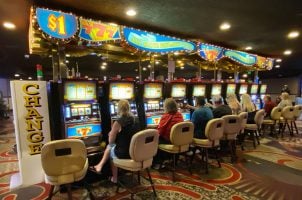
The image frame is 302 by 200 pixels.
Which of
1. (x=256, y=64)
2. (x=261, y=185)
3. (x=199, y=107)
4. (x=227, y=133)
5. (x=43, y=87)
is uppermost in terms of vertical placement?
(x=256, y=64)

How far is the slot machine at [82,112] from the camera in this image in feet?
10.6

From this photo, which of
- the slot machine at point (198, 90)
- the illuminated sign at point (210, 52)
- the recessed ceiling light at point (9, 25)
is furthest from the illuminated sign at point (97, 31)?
the illuminated sign at point (210, 52)

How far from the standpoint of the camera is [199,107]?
14.3 ft

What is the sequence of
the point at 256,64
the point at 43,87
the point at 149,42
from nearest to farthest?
the point at 43,87, the point at 149,42, the point at 256,64

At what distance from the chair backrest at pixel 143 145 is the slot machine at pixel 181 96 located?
2237mm

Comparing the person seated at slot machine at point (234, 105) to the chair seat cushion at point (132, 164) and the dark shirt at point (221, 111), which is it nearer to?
the dark shirt at point (221, 111)

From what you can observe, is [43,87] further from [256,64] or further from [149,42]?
[256,64]

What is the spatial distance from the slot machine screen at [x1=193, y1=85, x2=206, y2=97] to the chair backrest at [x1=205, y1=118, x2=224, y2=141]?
1630 millimetres

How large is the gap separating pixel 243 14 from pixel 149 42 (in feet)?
6.78

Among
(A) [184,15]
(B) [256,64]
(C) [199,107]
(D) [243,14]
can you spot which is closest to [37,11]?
(A) [184,15]

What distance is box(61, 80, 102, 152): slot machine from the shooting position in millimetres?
3223

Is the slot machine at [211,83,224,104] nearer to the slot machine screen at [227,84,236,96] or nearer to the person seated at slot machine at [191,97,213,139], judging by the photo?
the slot machine screen at [227,84,236,96]

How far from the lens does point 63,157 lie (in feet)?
8.21

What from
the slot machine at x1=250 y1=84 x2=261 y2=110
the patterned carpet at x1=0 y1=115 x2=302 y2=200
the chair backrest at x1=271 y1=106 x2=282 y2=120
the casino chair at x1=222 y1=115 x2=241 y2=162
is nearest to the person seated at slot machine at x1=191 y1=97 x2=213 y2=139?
the casino chair at x1=222 y1=115 x2=241 y2=162
